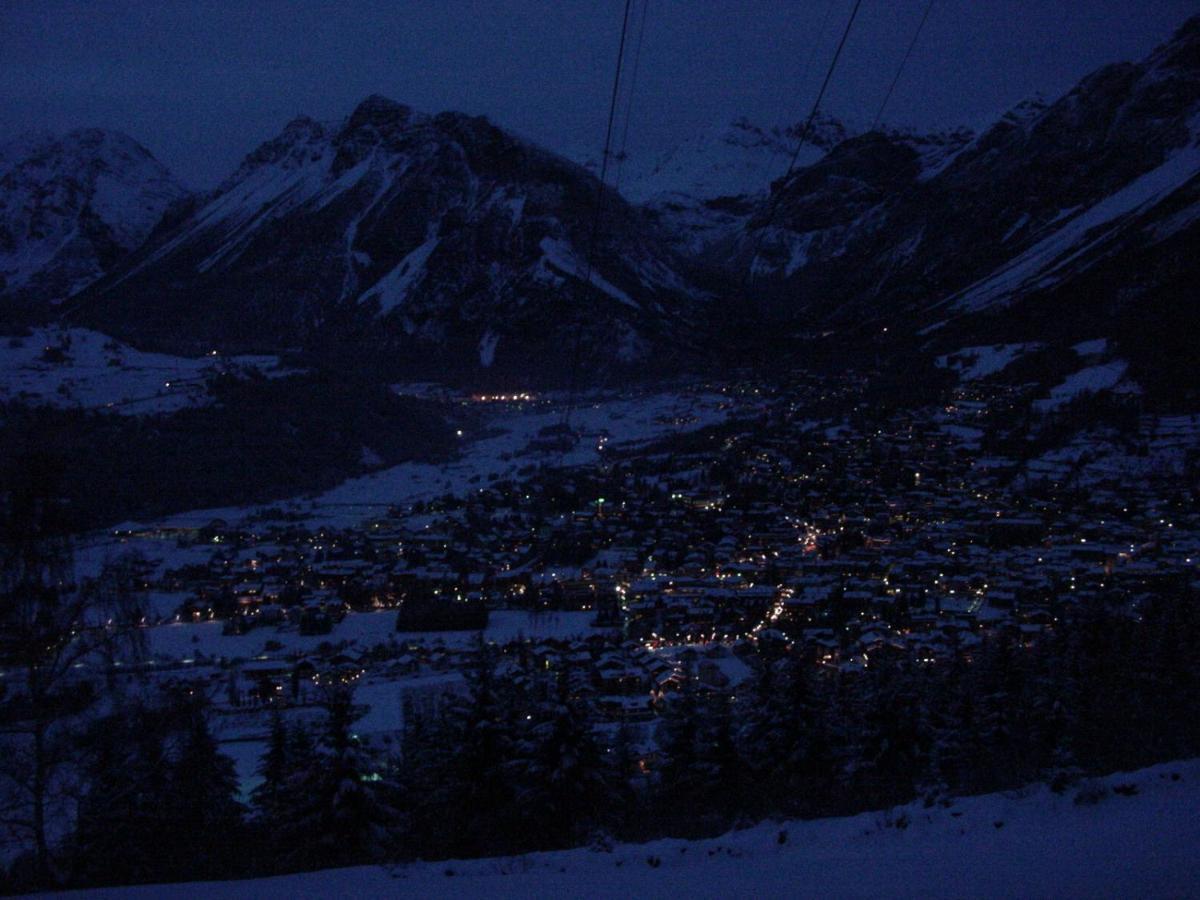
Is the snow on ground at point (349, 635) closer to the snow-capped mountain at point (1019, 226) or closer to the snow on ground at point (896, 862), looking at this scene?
the snow on ground at point (896, 862)

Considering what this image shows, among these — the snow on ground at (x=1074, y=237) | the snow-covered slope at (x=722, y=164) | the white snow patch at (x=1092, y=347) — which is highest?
the snow-covered slope at (x=722, y=164)

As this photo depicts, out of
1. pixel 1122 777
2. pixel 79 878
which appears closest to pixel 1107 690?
pixel 1122 777

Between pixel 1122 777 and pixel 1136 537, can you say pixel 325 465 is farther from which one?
pixel 1122 777

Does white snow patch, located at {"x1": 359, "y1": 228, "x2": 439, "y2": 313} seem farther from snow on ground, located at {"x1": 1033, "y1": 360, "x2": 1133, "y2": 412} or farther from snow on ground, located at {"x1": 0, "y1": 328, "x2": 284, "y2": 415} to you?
snow on ground, located at {"x1": 1033, "y1": 360, "x2": 1133, "y2": 412}

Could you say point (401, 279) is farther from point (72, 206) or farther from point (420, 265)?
point (72, 206)

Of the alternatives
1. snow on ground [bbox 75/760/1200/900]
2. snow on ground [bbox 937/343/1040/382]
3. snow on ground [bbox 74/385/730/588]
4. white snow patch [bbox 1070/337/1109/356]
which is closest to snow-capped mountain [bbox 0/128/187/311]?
snow on ground [bbox 74/385/730/588]

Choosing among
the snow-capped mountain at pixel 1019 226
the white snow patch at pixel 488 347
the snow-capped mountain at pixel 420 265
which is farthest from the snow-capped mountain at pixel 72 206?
the snow-capped mountain at pixel 1019 226
